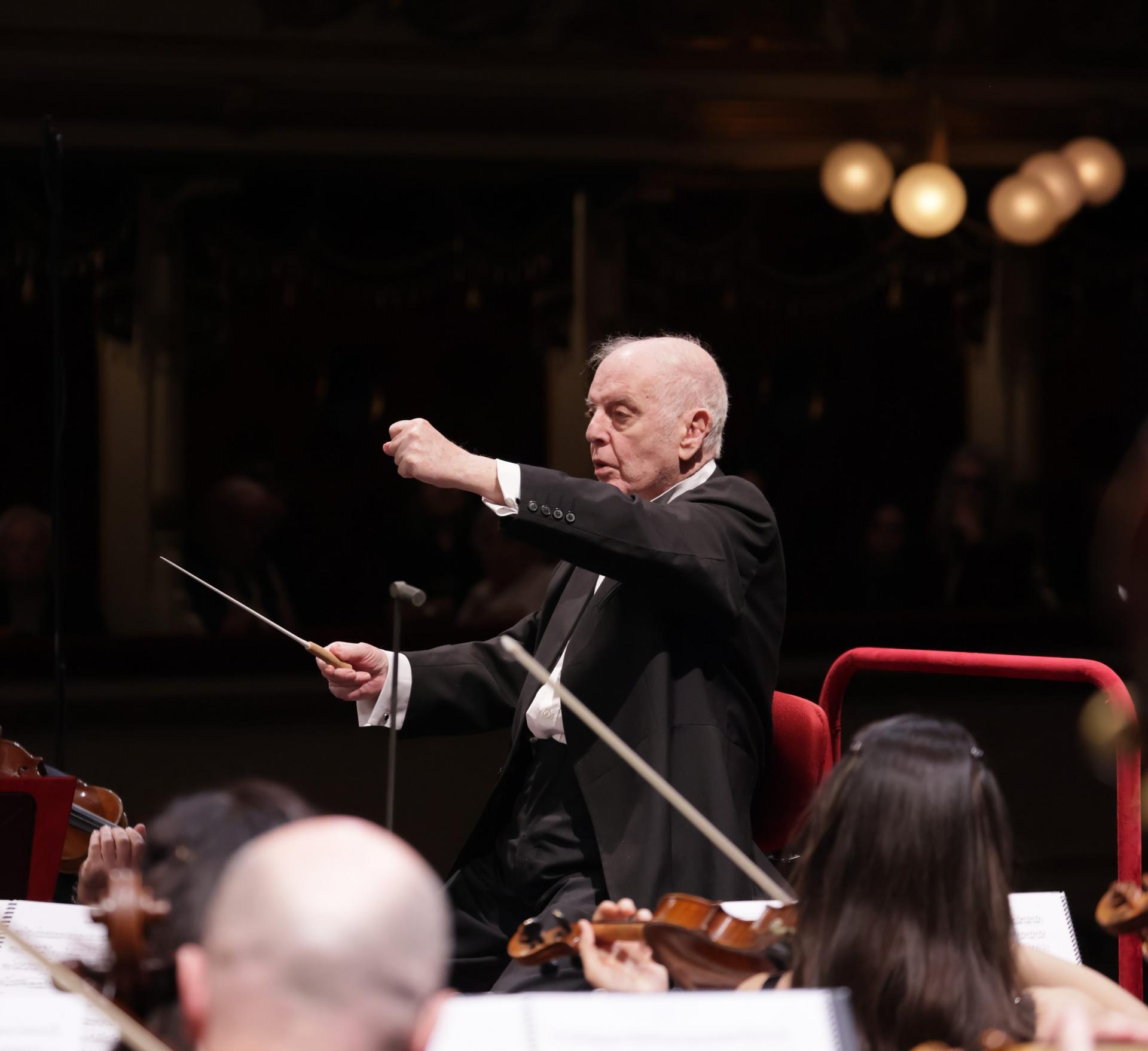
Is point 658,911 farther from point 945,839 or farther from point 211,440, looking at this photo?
point 211,440

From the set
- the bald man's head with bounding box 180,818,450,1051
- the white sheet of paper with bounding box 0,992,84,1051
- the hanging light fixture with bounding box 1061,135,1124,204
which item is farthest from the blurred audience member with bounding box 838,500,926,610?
the bald man's head with bounding box 180,818,450,1051

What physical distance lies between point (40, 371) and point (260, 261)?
44.1 inches

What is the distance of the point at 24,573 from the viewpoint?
6.11 metres

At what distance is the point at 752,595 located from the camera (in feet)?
7.95

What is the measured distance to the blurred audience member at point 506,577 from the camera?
20.1ft

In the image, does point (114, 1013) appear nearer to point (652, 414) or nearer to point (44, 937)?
point (44, 937)

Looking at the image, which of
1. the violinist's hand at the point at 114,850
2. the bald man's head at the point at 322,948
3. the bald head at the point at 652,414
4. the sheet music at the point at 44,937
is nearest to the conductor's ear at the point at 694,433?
the bald head at the point at 652,414

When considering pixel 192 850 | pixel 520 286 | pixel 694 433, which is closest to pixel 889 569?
pixel 520 286

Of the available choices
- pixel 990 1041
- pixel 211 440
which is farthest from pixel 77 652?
pixel 990 1041

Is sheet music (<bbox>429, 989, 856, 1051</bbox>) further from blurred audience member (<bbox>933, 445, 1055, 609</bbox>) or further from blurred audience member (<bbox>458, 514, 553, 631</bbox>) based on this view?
blurred audience member (<bbox>933, 445, 1055, 609</bbox>)

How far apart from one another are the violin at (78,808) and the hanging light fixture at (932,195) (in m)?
4.56

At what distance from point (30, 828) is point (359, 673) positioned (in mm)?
600

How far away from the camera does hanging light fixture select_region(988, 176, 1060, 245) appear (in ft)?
21.9

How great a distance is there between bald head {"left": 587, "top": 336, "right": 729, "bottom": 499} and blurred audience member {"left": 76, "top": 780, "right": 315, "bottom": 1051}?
4.23 feet
